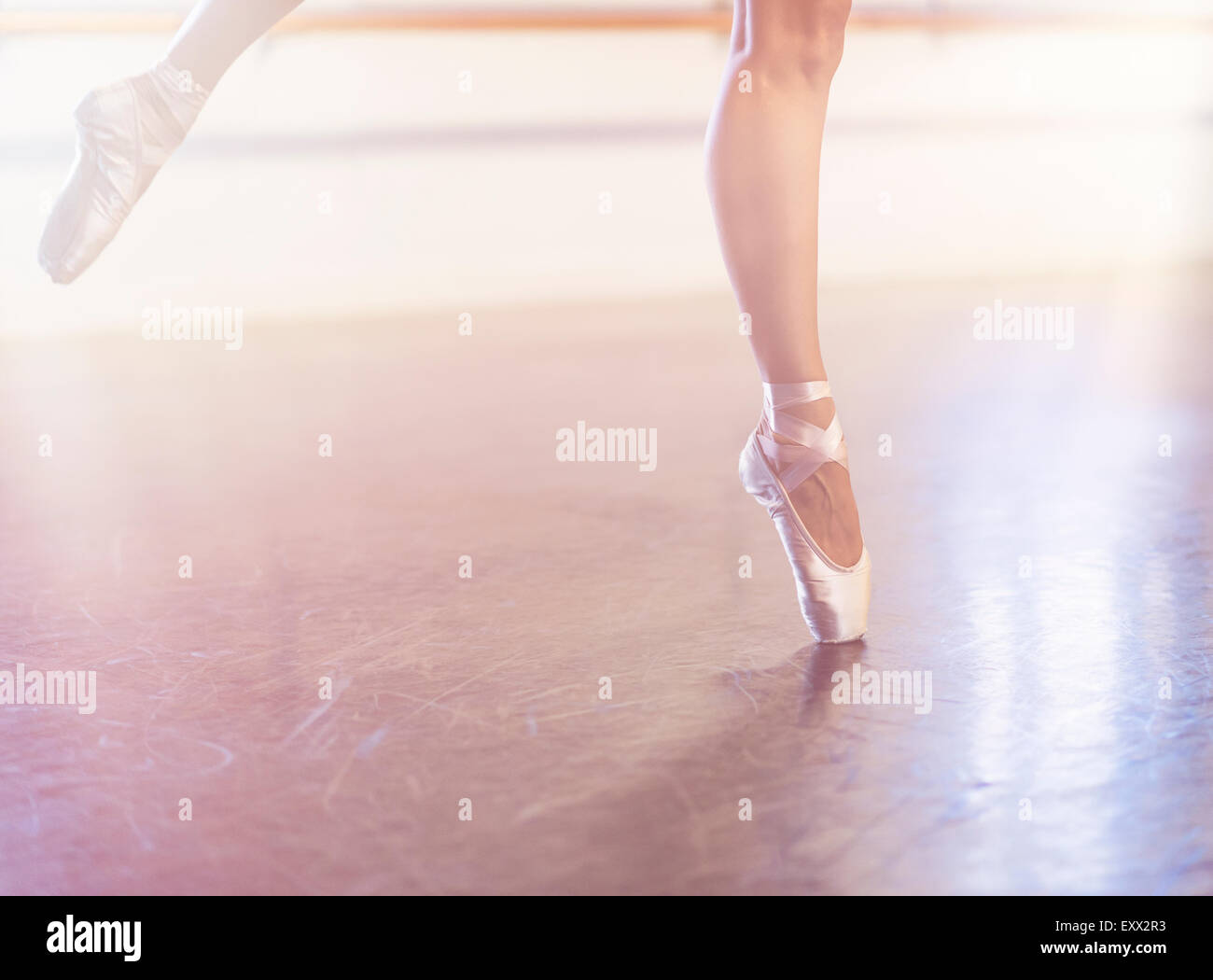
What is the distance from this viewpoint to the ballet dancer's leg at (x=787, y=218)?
1.02 meters

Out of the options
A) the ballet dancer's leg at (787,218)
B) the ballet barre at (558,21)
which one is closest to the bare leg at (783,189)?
the ballet dancer's leg at (787,218)

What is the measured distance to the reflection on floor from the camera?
0.69m

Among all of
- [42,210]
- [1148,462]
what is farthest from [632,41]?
[1148,462]

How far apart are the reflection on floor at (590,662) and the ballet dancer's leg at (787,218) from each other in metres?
0.14

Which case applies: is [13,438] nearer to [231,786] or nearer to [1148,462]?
[231,786]

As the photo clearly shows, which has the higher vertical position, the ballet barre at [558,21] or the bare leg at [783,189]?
the ballet barre at [558,21]

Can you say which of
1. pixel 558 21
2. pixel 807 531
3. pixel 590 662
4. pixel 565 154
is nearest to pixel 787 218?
pixel 807 531

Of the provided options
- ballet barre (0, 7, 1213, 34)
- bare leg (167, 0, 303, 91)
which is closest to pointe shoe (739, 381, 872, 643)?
bare leg (167, 0, 303, 91)

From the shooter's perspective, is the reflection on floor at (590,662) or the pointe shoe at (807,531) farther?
the pointe shoe at (807,531)

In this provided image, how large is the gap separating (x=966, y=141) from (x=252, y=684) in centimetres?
462

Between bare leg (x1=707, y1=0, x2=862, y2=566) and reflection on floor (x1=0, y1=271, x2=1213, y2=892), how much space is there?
150 millimetres

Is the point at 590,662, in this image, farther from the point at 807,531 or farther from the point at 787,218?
the point at 787,218

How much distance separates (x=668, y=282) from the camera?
4727mm

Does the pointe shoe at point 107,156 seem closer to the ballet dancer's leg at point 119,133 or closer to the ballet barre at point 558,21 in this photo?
the ballet dancer's leg at point 119,133
